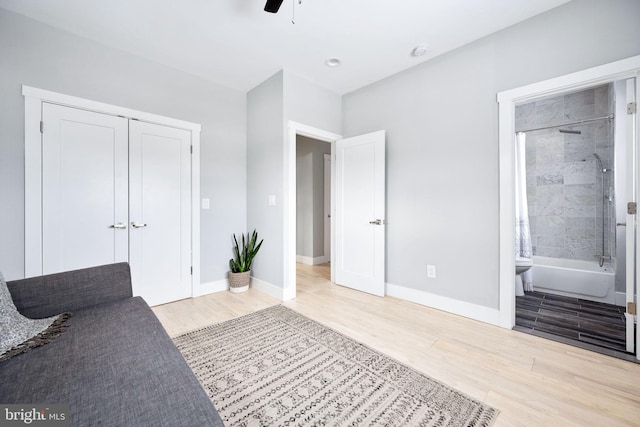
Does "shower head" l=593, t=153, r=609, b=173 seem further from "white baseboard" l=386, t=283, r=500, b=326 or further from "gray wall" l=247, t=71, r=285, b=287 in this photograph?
"gray wall" l=247, t=71, r=285, b=287

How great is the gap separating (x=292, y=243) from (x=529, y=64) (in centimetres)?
274

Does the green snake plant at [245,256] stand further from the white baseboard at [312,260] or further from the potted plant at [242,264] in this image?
the white baseboard at [312,260]

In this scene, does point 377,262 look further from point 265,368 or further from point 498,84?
point 498,84

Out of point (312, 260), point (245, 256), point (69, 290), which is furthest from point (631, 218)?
point (312, 260)

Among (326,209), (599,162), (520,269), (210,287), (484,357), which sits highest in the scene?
(599,162)

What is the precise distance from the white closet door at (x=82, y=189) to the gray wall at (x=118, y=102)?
0.16 metres

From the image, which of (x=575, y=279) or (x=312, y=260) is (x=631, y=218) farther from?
(x=312, y=260)

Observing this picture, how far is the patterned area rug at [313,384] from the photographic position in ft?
4.24

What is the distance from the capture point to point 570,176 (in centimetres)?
356

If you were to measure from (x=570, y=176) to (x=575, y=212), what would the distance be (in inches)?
19.5

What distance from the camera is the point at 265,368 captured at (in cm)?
168

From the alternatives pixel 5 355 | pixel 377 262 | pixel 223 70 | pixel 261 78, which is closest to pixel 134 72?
pixel 223 70

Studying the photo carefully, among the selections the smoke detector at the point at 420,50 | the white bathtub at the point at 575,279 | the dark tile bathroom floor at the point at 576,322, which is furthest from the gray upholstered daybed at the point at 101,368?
the white bathtub at the point at 575,279

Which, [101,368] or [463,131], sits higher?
[463,131]
